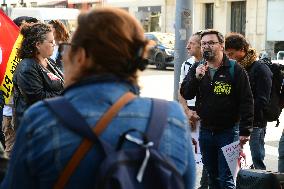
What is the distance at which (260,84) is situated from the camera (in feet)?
19.1

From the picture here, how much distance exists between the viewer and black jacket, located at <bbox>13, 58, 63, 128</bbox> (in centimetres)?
479

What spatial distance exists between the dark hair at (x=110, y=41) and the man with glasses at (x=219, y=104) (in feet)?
9.82

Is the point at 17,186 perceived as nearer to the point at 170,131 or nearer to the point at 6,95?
the point at 170,131

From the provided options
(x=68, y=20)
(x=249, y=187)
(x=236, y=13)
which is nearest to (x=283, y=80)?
(x=249, y=187)

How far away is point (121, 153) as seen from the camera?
72.4 inches

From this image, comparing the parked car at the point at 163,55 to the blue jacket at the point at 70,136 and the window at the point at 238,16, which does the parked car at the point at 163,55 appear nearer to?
the window at the point at 238,16

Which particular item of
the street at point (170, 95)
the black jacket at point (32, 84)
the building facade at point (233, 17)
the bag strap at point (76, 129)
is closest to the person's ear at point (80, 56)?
the bag strap at point (76, 129)

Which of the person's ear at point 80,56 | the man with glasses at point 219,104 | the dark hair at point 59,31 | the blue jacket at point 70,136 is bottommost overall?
the man with glasses at point 219,104

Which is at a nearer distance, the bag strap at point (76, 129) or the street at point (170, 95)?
the bag strap at point (76, 129)

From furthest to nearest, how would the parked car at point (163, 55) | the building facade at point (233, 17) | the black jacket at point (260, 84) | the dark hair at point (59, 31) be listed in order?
the building facade at point (233, 17) < the parked car at point (163, 55) < the dark hair at point (59, 31) < the black jacket at point (260, 84)

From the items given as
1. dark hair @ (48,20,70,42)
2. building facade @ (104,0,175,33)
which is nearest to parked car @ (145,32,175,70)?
building facade @ (104,0,175,33)

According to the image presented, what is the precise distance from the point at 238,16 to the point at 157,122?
3397 centimetres

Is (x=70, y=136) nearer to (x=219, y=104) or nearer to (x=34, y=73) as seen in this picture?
(x=34, y=73)

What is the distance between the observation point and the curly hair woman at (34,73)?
480 cm
